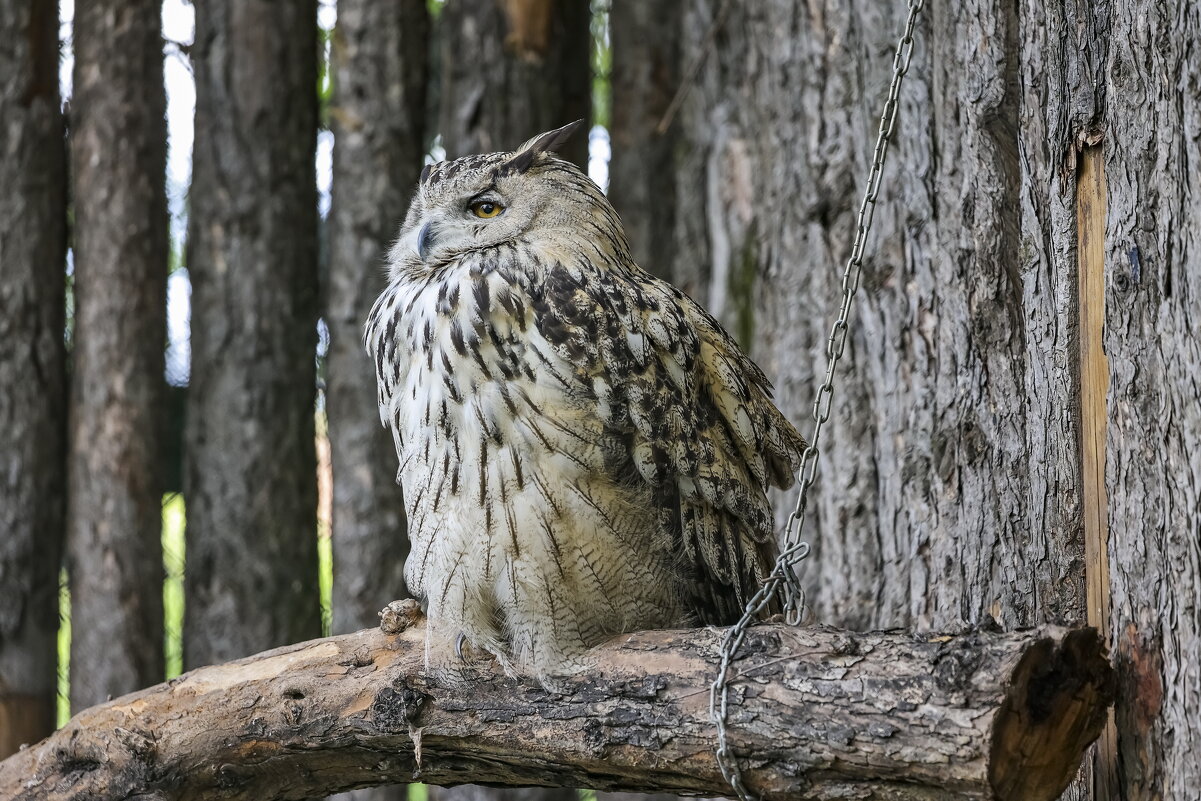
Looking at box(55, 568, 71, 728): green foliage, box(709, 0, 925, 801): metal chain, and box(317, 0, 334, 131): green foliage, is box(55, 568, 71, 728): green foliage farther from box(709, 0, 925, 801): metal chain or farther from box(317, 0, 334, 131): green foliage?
box(709, 0, 925, 801): metal chain

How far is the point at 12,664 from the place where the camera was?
11.3 feet

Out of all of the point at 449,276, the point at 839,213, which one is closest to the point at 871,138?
the point at 839,213

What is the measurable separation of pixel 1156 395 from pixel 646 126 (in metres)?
2.43

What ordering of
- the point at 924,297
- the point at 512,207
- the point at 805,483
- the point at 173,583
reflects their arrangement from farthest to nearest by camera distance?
the point at 173,583, the point at 924,297, the point at 512,207, the point at 805,483

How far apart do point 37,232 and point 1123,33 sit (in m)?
2.91

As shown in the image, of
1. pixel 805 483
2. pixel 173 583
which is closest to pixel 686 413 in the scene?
pixel 805 483

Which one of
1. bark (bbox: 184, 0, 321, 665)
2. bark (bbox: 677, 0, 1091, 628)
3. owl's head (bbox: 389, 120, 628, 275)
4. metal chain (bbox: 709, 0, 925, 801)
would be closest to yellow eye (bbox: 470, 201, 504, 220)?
owl's head (bbox: 389, 120, 628, 275)

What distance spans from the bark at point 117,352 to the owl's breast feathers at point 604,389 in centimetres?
142

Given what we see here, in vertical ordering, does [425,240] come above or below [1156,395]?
above

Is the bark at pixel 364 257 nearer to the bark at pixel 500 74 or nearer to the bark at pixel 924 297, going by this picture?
the bark at pixel 500 74

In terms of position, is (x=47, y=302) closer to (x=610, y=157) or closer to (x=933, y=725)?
(x=610, y=157)

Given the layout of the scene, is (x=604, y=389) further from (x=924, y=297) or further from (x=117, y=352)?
(x=117, y=352)

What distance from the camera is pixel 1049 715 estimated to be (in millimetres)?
1738

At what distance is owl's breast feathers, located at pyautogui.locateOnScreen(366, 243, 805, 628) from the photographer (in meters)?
2.12
